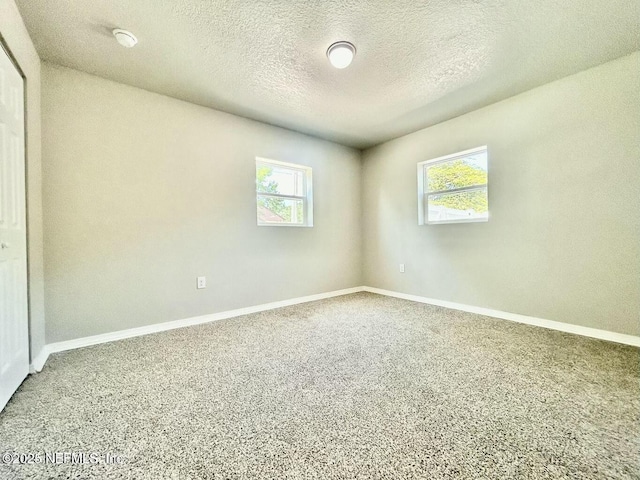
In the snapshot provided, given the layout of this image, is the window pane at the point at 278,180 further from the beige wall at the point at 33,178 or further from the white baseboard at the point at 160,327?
the beige wall at the point at 33,178

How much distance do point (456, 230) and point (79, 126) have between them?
13.1ft

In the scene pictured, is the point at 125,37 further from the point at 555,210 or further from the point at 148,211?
the point at 555,210

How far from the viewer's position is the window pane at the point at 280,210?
11.1 ft

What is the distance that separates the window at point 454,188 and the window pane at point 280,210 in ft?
5.60

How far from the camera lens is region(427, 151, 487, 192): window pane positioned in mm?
3057

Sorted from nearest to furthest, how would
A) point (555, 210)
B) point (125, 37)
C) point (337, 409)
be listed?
point (337, 409)
point (125, 37)
point (555, 210)

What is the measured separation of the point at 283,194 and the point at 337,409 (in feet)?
9.11

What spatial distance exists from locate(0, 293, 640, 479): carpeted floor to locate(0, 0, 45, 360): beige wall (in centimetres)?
35

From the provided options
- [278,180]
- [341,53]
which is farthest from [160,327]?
[341,53]

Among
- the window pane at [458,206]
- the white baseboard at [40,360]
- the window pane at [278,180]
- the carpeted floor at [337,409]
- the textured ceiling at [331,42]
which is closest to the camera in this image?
the carpeted floor at [337,409]

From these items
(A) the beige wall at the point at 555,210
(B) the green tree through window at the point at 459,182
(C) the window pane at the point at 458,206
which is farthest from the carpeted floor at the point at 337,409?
(B) the green tree through window at the point at 459,182

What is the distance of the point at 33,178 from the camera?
73.4 inches

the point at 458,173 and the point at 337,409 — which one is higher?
the point at 458,173

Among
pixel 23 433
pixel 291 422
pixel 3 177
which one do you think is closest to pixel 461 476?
pixel 291 422
